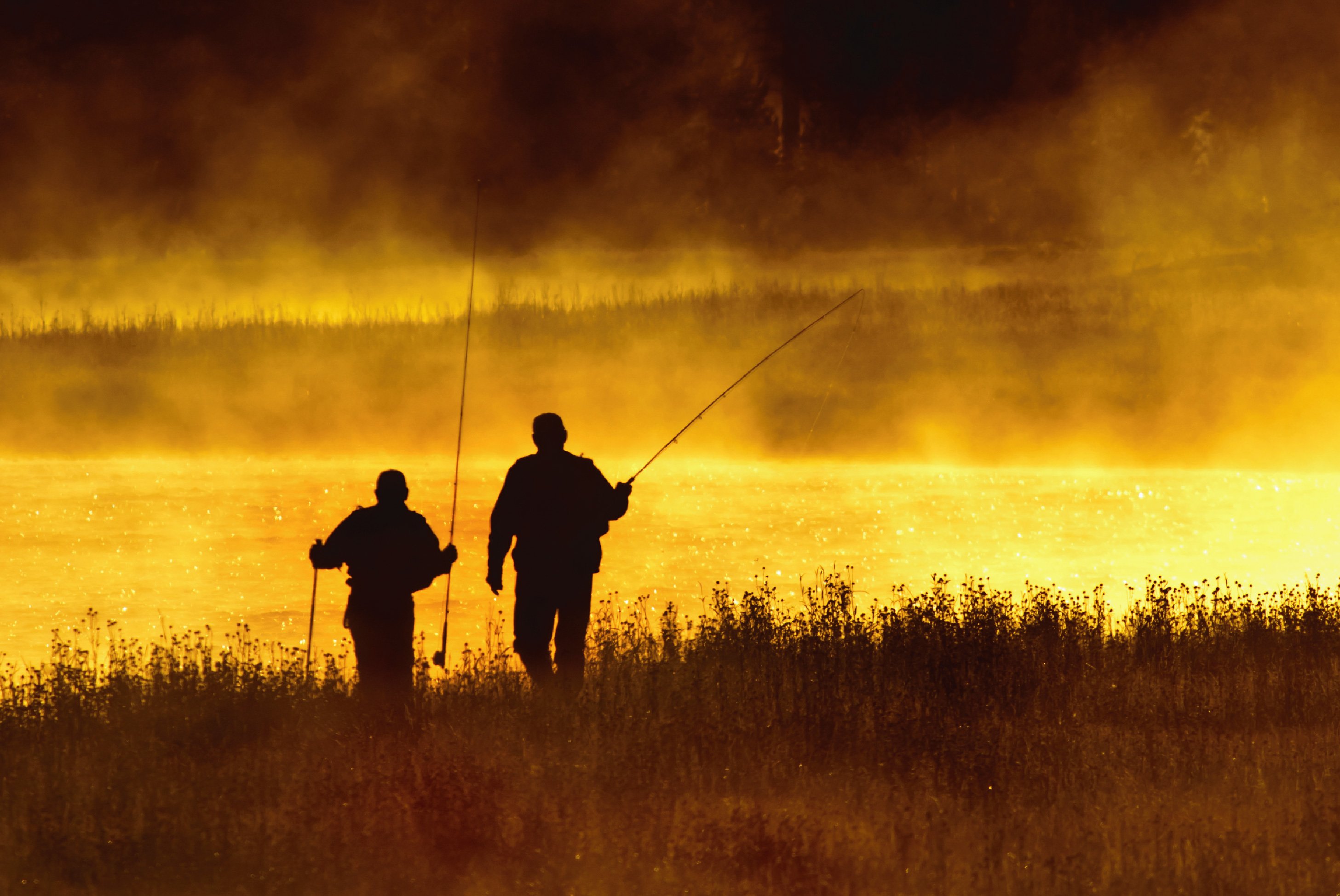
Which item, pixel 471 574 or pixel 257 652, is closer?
pixel 257 652

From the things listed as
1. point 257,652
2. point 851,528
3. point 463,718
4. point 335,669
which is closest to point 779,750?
point 463,718

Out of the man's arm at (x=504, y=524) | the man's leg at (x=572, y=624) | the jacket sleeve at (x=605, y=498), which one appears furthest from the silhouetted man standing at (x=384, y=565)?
the jacket sleeve at (x=605, y=498)

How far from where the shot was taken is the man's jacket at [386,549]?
30.2ft

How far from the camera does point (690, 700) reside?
986 centimetres

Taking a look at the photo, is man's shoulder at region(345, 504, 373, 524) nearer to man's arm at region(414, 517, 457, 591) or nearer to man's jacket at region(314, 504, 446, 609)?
man's jacket at region(314, 504, 446, 609)

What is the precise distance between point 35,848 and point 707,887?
3.42 meters

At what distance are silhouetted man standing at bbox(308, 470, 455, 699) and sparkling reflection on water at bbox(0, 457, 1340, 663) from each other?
→ 3.35 m

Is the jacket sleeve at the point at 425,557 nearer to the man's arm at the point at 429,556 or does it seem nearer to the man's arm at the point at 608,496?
A: the man's arm at the point at 429,556

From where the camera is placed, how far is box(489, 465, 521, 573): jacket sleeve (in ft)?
33.1

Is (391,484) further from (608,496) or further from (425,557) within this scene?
(608,496)

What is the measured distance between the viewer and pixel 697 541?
3438 inches

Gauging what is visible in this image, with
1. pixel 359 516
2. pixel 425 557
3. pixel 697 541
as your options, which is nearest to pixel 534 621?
pixel 425 557

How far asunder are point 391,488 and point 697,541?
78479 mm

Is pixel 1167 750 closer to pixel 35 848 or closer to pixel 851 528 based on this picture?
pixel 35 848
